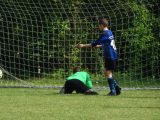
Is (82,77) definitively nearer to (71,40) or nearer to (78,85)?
(78,85)

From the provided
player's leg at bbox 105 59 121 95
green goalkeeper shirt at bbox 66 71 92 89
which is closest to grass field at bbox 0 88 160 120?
player's leg at bbox 105 59 121 95

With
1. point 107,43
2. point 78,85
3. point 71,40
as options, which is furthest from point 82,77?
point 71,40

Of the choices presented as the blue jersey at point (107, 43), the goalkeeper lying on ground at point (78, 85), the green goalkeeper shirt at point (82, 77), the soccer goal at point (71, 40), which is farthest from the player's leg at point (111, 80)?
the soccer goal at point (71, 40)

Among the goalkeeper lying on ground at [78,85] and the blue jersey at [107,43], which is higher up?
the blue jersey at [107,43]

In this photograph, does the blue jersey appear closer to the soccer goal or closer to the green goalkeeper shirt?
the green goalkeeper shirt

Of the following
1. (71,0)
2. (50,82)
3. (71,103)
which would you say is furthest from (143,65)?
(71,103)

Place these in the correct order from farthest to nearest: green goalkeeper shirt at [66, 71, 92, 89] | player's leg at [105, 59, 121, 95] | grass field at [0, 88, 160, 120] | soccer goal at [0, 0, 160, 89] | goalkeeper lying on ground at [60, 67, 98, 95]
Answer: soccer goal at [0, 0, 160, 89]
green goalkeeper shirt at [66, 71, 92, 89]
goalkeeper lying on ground at [60, 67, 98, 95]
player's leg at [105, 59, 121, 95]
grass field at [0, 88, 160, 120]

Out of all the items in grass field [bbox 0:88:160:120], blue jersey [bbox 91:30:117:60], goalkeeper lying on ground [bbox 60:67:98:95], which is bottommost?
grass field [bbox 0:88:160:120]

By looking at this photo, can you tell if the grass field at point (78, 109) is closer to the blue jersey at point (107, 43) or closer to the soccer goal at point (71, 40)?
the blue jersey at point (107, 43)

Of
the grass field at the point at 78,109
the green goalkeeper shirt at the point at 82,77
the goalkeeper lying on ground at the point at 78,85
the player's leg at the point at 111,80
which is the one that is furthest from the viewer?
the green goalkeeper shirt at the point at 82,77

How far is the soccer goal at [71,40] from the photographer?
1720 cm

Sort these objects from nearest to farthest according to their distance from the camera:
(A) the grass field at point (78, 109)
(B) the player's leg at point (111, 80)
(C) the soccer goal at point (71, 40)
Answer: (A) the grass field at point (78, 109), (B) the player's leg at point (111, 80), (C) the soccer goal at point (71, 40)

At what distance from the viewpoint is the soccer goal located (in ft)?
56.4

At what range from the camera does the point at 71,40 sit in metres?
18.1
